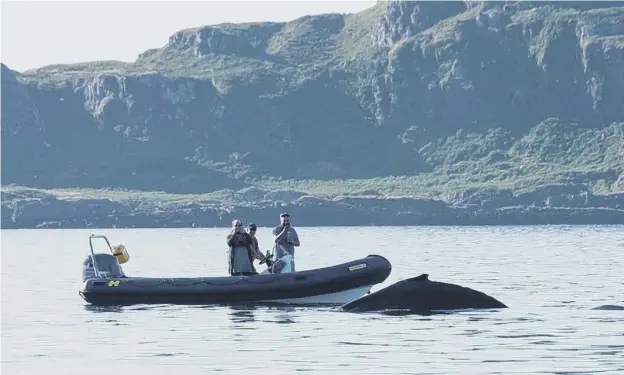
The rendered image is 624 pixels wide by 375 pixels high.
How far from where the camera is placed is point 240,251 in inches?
1982

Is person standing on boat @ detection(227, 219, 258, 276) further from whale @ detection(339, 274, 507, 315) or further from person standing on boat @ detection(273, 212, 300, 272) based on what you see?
whale @ detection(339, 274, 507, 315)

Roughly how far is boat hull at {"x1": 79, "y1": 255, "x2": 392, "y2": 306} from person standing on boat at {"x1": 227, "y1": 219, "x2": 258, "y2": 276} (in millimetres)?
683

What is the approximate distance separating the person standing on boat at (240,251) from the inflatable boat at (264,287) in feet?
1.72

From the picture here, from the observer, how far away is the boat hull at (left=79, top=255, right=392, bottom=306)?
4953 centimetres

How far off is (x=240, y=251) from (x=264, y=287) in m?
1.54

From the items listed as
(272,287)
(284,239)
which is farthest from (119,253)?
(284,239)

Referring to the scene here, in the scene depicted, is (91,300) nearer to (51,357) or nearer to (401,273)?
(51,357)

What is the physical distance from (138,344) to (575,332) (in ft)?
34.1

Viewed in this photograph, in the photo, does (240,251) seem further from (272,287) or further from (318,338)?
(318,338)

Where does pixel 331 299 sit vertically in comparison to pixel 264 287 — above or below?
below

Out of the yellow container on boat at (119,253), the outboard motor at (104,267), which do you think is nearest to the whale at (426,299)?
the outboard motor at (104,267)

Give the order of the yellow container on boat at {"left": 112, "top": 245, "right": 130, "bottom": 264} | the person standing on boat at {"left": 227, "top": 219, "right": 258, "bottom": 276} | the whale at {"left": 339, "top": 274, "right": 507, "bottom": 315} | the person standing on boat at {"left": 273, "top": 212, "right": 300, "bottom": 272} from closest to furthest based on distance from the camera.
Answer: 1. the whale at {"left": 339, "top": 274, "right": 507, "bottom": 315}
2. the person standing on boat at {"left": 273, "top": 212, "right": 300, "bottom": 272}
3. the person standing on boat at {"left": 227, "top": 219, "right": 258, "bottom": 276}
4. the yellow container on boat at {"left": 112, "top": 245, "right": 130, "bottom": 264}

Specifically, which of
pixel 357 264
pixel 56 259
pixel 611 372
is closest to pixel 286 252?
pixel 357 264

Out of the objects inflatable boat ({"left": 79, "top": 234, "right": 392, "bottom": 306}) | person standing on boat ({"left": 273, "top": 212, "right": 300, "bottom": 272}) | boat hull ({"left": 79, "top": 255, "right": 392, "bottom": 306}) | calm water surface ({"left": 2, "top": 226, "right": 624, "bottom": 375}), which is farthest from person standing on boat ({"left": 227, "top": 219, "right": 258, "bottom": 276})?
calm water surface ({"left": 2, "top": 226, "right": 624, "bottom": 375})
